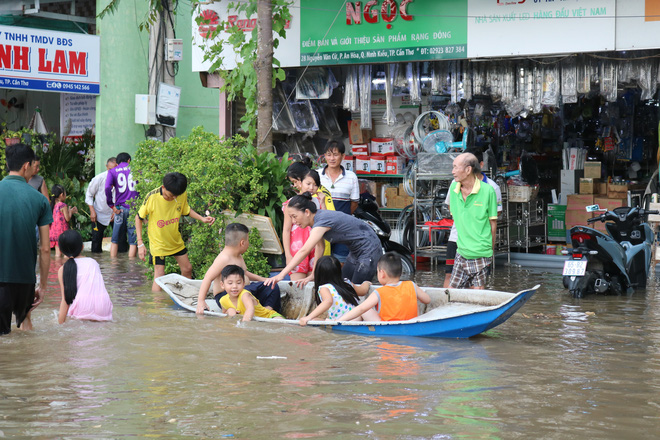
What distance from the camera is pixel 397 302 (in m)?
7.39

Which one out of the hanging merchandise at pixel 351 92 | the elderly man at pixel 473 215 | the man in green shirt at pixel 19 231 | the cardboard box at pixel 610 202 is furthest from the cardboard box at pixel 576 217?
the man in green shirt at pixel 19 231

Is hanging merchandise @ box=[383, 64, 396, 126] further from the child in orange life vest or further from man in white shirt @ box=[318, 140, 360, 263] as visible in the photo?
the child in orange life vest

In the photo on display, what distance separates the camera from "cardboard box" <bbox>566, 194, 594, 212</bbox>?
46.3 feet

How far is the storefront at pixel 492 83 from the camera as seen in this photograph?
11703 millimetres

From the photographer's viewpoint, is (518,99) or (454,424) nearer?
(454,424)

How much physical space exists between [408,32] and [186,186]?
15.5ft

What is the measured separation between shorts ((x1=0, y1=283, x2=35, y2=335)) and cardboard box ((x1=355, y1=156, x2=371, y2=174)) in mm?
8330

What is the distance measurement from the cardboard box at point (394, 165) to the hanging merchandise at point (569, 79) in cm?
317

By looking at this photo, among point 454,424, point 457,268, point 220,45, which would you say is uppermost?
point 220,45

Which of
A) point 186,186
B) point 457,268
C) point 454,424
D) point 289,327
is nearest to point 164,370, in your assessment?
point 289,327

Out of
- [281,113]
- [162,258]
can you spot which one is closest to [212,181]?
[162,258]

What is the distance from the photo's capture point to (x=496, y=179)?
13109 mm

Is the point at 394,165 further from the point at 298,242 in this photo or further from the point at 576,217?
the point at 298,242

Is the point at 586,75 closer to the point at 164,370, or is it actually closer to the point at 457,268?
the point at 457,268
